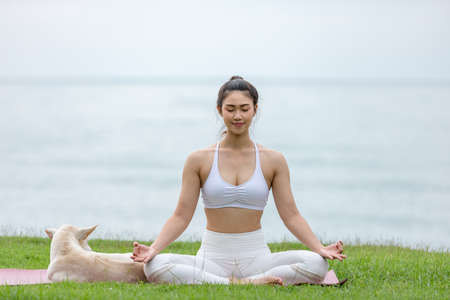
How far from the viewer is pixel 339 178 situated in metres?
25.2

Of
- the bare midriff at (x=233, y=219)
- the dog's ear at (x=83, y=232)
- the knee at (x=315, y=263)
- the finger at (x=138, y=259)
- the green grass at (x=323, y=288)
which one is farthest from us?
the dog's ear at (x=83, y=232)

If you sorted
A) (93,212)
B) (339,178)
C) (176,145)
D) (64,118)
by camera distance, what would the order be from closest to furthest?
1. (93,212)
2. (339,178)
3. (176,145)
4. (64,118)

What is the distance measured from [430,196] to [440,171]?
5.62 metres

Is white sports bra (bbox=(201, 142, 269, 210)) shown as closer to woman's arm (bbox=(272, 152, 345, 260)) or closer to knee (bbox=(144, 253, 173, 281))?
woman's arm (bbox=(272, 152, 345, 260))

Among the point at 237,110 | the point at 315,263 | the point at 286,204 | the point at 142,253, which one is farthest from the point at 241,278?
the point at 237,110

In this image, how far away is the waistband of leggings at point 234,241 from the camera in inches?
225

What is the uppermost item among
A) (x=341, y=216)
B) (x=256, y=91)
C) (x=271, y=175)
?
(x=256, y=91)

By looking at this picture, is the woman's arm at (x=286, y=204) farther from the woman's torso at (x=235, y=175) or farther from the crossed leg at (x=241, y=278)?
the crossed leg at (x=241, y=278)

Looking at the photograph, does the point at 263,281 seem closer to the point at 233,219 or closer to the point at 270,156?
the point at 233,219

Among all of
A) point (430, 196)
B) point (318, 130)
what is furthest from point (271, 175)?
point (318, 130)

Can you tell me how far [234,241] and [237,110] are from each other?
3.69 ft

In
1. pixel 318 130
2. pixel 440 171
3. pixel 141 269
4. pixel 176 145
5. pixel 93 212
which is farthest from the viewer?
pixel 318 130

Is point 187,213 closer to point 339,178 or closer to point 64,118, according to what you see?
point 339,178

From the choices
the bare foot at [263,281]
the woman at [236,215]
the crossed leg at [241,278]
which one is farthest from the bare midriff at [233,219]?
the bare foot at [263,281]
